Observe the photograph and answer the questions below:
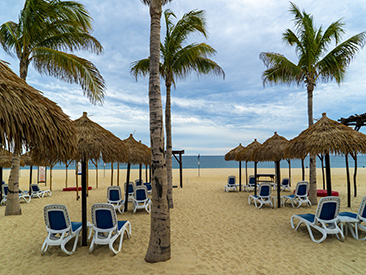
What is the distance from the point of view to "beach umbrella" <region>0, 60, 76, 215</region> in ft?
7.57

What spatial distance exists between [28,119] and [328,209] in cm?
610

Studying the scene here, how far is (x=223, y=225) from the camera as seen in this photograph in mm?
6340

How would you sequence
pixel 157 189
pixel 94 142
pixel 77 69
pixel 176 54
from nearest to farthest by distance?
pixel 157 189 → pixel 94 142 → pixel 77 69 → pixel 176 54

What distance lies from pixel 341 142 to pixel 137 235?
6158mm

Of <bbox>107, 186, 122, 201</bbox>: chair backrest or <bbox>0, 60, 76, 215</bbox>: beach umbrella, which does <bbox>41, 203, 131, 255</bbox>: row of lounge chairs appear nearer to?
<bbox>0, 60, 76, 215</bbox>: beach umbrella

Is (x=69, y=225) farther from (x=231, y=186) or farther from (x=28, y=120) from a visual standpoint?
(x=231, y=186)

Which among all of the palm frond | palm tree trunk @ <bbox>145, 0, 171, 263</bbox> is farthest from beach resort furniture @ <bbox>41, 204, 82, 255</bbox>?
the palm frond

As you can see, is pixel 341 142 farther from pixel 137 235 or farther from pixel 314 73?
pixel 137 235

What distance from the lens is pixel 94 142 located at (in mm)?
5324

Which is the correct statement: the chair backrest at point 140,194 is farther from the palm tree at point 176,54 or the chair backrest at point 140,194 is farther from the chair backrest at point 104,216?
the chair backrest at point 104,216

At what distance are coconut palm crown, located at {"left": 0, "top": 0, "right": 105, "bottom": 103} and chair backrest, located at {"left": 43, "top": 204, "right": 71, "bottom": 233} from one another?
13.9ft

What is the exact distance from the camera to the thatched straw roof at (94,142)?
510 cm

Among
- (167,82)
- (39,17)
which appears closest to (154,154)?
(167,82)

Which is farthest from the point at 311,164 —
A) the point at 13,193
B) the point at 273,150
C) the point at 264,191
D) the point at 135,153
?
the point at 13,193
